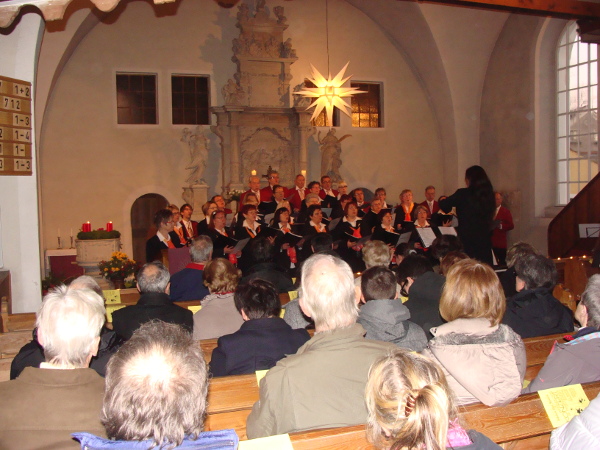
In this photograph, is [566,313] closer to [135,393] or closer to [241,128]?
[135,393]

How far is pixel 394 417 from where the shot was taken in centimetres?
153

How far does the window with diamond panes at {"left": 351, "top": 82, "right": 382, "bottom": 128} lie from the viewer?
14297mm

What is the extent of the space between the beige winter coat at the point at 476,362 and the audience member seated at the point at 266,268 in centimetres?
249

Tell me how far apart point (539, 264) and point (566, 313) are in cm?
46

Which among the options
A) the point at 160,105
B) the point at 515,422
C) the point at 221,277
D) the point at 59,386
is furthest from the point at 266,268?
the point at 160,105

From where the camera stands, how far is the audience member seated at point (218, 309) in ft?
12.5

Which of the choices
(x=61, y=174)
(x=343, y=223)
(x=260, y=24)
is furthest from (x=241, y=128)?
(x=343, y=223)

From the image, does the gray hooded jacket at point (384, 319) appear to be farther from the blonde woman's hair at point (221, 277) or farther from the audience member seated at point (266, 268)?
the audience member seated at point (266, 268)

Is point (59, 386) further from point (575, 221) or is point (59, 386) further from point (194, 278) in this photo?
point (575, 221)

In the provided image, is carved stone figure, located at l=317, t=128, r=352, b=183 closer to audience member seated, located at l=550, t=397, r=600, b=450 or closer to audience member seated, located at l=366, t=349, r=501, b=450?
audience member seated, located at l=550, t=397, r=600, b=450

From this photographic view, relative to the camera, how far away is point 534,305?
3.64m

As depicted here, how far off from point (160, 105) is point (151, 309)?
10.0 meters

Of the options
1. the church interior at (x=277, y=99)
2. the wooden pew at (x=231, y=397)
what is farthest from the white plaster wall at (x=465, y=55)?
the wooden pew at (x=231, y=397)

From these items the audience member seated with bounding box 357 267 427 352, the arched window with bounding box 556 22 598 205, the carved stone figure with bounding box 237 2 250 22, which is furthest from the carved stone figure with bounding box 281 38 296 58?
the audience member seated with bounding box 357 267 427 352
